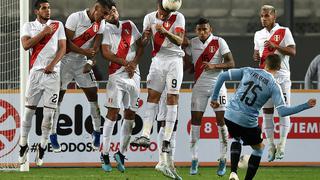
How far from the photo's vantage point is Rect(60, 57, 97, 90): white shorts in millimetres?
21891

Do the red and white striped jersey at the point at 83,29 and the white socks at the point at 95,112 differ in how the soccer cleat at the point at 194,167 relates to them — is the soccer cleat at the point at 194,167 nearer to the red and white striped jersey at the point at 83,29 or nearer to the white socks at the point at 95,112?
the white socks at the point at 95,112

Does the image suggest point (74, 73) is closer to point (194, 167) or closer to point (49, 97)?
point (49, 97)

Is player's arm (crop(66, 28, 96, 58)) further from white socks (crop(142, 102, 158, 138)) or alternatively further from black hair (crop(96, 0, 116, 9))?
white socks (crop(142, 102, 158, 138))

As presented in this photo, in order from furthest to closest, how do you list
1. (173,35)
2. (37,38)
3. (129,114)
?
1. (129,114)
2. (37,38)
3. (173,35)

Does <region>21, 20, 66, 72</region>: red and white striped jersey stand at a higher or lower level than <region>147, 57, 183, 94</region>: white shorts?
higher

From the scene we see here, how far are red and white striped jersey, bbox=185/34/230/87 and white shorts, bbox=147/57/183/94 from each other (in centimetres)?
180

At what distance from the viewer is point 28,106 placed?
21.5m

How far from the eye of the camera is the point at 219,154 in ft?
79.4

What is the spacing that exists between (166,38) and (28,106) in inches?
103

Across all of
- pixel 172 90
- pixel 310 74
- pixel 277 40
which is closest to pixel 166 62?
pixel 172 90

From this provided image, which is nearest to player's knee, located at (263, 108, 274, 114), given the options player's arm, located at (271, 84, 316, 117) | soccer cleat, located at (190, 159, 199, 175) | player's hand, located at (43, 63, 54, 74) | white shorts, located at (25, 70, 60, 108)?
soccer cleat, located at (190, 159, 199, 175)

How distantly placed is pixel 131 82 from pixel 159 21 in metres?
1.58

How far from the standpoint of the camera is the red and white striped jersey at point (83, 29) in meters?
21.7

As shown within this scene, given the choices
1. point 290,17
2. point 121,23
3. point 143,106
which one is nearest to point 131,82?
point 121,23
